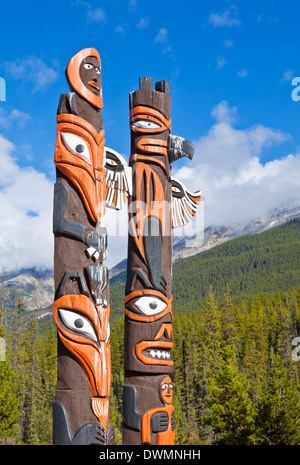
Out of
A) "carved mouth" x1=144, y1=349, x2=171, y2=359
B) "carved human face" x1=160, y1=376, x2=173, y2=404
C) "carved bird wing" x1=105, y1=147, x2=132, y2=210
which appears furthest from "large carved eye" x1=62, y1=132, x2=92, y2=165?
"carved human face" x1=160, y1=376, x2=173, y2=404

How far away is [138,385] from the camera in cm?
786

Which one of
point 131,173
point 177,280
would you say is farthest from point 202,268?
point 131,173

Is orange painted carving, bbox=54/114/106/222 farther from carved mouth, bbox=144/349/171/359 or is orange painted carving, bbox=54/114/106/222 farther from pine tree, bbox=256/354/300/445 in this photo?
pine tree, bbox=256/354/300/445

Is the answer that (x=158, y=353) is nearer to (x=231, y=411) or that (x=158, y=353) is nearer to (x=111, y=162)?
(x=111, y=162)

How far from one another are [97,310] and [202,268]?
174 meters

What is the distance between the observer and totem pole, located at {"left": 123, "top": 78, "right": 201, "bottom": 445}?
25.3ft

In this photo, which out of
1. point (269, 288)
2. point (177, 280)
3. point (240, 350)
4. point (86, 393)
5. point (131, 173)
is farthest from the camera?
point (177, 280)

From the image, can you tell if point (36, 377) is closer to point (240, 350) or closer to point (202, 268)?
point (240, 350)

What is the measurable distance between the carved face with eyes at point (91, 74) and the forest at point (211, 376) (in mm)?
17564

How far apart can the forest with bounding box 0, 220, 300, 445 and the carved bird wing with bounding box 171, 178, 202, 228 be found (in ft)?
45.7

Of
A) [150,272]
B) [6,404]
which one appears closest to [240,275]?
[6,404]

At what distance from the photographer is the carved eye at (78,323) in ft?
21.5

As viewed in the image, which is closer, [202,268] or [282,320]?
[282,320]

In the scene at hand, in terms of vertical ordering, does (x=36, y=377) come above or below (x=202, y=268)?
below
